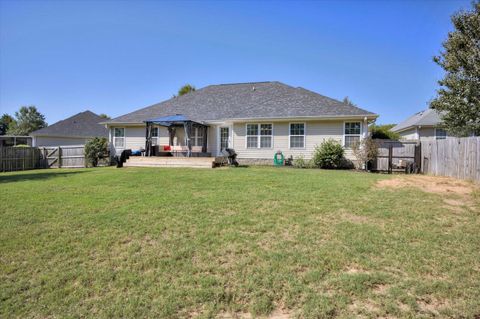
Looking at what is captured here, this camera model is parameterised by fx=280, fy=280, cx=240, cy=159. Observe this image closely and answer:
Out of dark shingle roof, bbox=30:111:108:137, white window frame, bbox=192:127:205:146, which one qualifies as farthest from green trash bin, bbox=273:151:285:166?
dark shingle roof, bbox=30:111:108:137

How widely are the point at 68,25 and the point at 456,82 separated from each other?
62.5ft

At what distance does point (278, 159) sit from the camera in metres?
16.9

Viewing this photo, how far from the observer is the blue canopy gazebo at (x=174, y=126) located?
1711cm

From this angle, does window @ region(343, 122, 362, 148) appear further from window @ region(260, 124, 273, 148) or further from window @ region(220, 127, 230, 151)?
window @ region(220, 127, 230, 151)

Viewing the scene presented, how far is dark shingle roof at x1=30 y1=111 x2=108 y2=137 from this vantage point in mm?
28219

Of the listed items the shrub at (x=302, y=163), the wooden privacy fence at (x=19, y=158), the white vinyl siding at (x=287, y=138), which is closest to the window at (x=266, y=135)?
the white vinyl siding at (x=287, y=138)

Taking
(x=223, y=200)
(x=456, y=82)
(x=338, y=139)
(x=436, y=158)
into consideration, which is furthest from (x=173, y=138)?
(x=456, y=82)

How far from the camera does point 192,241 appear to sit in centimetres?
453

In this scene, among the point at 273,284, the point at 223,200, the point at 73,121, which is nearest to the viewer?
the point at 273,284

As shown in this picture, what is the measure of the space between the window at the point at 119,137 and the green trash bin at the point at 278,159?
1100 centimetres

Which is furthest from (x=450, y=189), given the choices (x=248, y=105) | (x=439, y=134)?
(x=439, y=134)

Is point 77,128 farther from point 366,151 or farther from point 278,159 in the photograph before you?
point 366,151

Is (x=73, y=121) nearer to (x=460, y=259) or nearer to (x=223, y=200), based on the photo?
(x=223, y=200)

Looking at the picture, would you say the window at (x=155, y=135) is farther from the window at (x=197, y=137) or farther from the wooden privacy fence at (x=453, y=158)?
the wooden privacy fence at (x=453, y=158)
